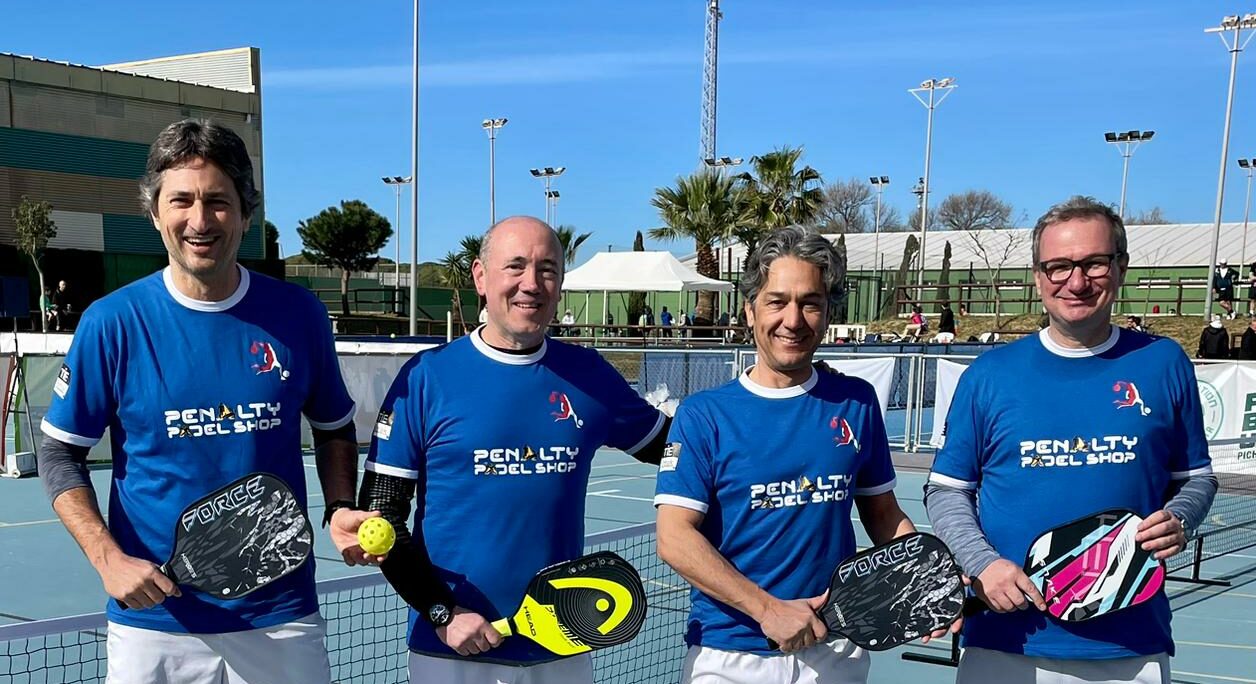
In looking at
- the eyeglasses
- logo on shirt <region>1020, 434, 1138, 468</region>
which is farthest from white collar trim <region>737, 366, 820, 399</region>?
the eyeglasses

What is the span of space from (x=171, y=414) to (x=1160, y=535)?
2611 mm

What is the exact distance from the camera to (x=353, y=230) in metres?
69.4

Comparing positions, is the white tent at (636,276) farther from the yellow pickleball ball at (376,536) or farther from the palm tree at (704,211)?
the yellow pickleball ball at (376,536)

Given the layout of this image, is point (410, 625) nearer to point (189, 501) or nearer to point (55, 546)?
point (189, 501)

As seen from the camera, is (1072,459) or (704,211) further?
(704,211)

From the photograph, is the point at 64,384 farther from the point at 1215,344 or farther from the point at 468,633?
the point at 1215,344

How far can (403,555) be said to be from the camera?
2.74m

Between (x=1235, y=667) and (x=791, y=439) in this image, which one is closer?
(x=791, y=439)

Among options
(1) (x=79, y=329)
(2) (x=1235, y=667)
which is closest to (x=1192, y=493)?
(1) (x=79, y=329)

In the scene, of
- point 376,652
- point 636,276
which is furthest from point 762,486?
point 636,276

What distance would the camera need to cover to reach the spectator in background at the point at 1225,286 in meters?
27.5

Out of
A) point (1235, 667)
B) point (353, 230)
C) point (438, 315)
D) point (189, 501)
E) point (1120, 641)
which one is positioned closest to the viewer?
point (189, 501)

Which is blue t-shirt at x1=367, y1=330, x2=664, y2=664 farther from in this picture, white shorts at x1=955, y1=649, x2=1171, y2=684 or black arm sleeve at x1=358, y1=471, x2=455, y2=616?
white shorts at x1=955, y1=649, x2=1171, y2=684

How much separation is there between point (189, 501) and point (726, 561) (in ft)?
4.57
